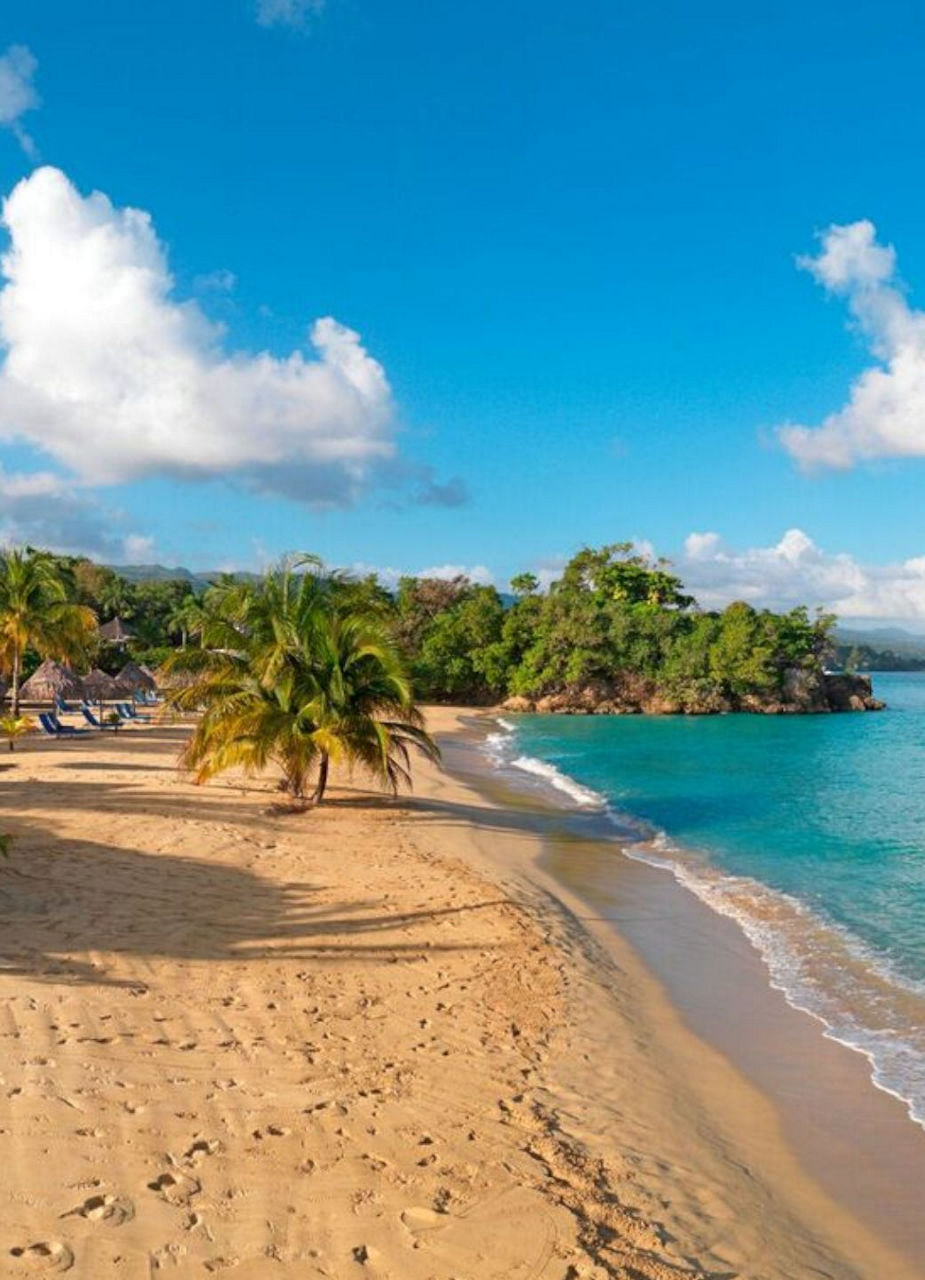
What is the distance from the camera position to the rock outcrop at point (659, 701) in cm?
5800

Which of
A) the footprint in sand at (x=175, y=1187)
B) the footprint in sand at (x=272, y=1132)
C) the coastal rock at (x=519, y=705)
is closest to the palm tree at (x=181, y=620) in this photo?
the coastal rock at (x=519, y=705)

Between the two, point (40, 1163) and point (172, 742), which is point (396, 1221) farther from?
point (172, 742)

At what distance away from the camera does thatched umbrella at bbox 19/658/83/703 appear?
34.5 m

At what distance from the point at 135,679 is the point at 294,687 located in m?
25.4

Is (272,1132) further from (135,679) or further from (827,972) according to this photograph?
(135,679)

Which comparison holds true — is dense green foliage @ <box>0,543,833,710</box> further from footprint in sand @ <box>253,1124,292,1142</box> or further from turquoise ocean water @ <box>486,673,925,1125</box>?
footprint in sand @ <box>253,1124,292,1142</box>

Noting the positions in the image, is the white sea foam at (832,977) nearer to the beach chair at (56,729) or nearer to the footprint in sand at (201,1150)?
the footprint in sand at (201,1150)

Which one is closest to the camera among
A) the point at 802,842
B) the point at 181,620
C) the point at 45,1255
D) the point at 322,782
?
the point at 45,1255

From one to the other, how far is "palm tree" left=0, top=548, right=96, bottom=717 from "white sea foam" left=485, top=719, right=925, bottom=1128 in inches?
832

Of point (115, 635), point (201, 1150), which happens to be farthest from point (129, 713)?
point (201, 1150)

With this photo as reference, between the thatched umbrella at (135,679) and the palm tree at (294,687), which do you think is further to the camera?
the thatched umbrella at (135,679)

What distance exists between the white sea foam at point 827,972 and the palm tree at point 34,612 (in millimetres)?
21129

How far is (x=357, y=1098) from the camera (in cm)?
535

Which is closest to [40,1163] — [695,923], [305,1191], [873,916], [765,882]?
[305,1191]
